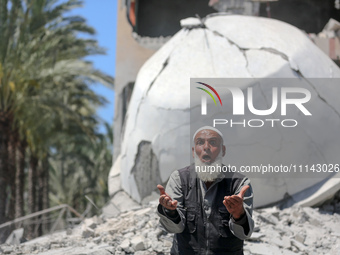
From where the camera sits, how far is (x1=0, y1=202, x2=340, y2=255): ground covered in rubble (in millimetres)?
6500

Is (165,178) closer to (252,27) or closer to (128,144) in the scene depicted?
(128,144)

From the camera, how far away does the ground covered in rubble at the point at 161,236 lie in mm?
6500

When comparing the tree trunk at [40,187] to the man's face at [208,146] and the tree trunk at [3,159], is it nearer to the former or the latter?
the tree trunk at [3,159]

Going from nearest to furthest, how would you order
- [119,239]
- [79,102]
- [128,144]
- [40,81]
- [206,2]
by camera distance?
[119,239]
[128,144]
[40,81]
[206,2]
[79,102]

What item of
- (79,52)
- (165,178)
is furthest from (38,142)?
(165,178)

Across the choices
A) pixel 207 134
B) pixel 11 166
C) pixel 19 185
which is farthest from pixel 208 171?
pixel 19 185

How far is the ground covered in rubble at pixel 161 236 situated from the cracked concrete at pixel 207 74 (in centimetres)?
46

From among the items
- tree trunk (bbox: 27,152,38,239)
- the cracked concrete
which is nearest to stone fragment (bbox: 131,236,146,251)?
the cracked concrete

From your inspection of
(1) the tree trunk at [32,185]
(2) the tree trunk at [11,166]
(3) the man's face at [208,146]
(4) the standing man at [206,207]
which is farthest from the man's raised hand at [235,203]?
(1) the tree trunk at [32,185]

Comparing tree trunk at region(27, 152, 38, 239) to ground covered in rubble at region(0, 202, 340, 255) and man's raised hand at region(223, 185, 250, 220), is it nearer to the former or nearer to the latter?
ground covered in rubble at region(0, 202, 340, 255)

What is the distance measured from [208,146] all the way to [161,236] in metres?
2.87

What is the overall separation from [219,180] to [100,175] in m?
18.0

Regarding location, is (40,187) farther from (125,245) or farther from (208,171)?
(208,171)

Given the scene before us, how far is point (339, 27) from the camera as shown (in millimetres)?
10602
